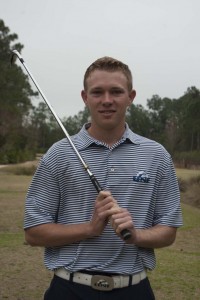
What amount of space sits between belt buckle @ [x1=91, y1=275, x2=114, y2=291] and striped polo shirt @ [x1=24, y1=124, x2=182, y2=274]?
40 millimetres

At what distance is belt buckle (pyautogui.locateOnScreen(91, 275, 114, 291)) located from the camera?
235 centimetres

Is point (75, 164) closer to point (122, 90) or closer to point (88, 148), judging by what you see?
point (88, 148)

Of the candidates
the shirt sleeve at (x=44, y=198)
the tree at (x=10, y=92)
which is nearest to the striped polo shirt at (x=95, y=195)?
the shirt sleeve at (x=44, y=198)

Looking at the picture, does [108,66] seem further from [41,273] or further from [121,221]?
[41,273]

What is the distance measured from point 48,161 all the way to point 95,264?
0.58 meters

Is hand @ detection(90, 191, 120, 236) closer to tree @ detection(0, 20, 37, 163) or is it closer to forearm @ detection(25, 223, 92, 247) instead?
forearm @ detection(25, 223, 92, 247)

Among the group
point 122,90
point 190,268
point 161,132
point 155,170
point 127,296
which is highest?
point 161,132

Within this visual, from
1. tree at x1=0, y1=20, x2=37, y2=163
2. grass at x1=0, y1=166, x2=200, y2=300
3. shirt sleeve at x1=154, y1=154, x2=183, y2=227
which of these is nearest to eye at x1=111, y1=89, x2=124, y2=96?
shirt sleeve at x1=154, y1=154, x2=183, y2=227

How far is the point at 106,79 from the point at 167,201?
735 millimetres

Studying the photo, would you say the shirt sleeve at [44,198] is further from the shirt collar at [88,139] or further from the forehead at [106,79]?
the forehead at [106,79]

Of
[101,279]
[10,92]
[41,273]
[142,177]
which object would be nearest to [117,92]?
[142,177]

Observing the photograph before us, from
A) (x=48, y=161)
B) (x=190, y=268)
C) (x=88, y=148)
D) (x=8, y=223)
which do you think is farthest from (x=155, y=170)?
(x=8, y=223)

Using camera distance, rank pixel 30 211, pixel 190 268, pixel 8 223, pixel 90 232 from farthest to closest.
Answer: pixel 8 223 < pixel 190 268 < pixel 30 211 < pixel 90 232

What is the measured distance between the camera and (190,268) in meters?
6.98
